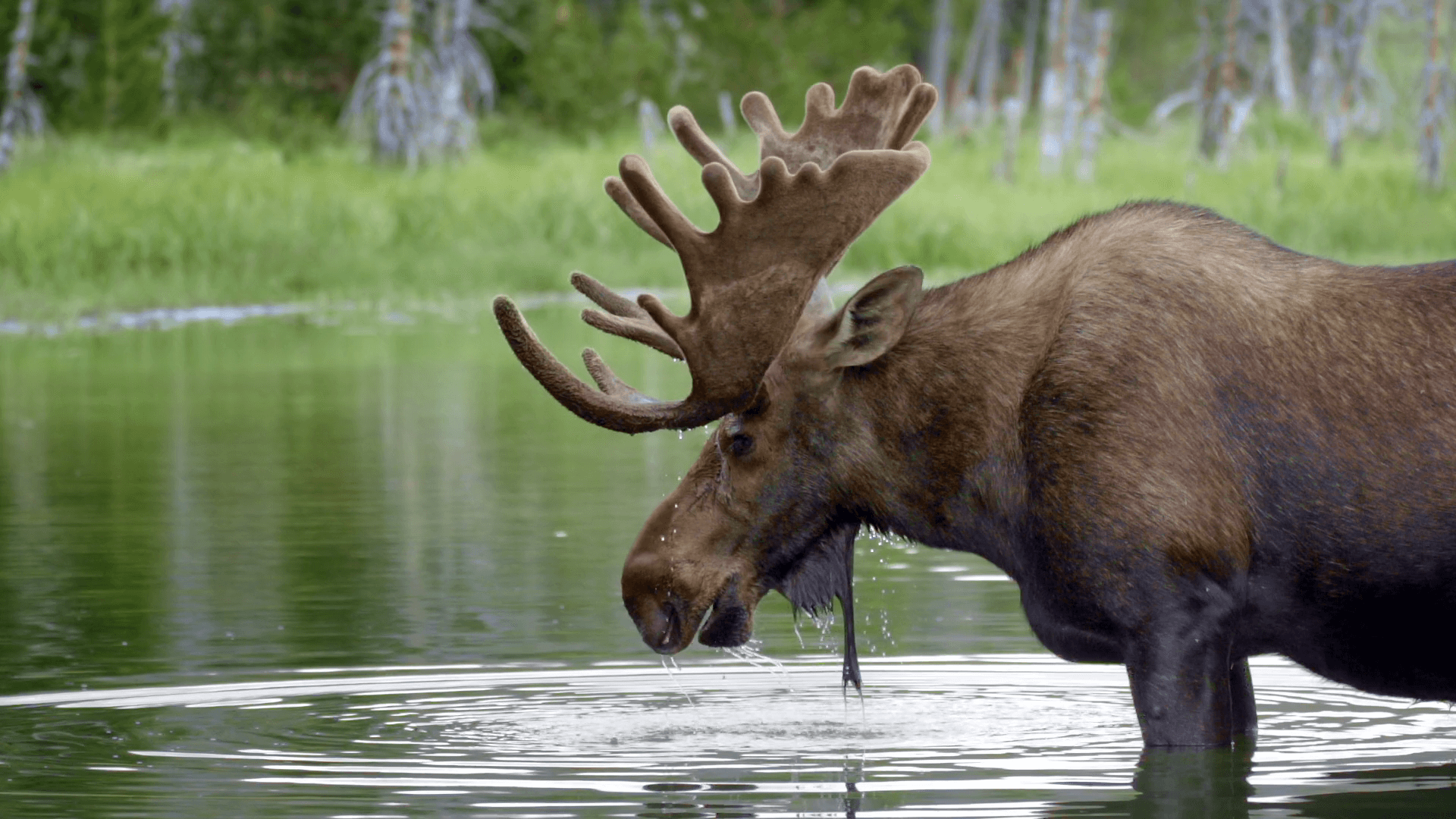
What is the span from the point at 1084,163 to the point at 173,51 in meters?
20.9

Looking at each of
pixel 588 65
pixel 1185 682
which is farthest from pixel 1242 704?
pixel 588 65

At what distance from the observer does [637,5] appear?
51031mm

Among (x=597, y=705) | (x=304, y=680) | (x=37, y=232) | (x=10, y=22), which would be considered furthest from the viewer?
(x=10, y=22)

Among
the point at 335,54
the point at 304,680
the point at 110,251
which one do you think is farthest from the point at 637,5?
the point at 304,680

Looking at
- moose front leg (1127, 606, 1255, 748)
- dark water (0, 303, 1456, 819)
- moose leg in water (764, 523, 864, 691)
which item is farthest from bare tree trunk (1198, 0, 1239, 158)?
moose front leg (1127, 606, 1255, 748)

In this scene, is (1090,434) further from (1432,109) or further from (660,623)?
(1432,109)

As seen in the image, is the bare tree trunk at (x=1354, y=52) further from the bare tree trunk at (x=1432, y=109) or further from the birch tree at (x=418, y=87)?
the birch tree at (x=418, y=87)

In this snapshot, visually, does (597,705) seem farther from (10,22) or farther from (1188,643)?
(10,22)

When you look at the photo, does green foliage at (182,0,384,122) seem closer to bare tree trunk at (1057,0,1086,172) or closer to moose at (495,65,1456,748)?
bare tree trunk at (1057,0,1086,172)

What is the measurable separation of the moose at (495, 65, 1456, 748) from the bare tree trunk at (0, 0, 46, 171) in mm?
28872

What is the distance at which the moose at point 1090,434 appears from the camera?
623 cm

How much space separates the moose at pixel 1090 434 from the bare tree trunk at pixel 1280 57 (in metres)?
50.5

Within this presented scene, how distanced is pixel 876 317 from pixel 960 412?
319 millimetres

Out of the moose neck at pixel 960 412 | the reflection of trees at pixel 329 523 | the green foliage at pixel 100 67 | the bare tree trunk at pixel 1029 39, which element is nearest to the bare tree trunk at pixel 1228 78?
the bare tree trunk at pixel 1029 39
